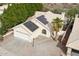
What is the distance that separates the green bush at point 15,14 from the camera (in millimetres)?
3486

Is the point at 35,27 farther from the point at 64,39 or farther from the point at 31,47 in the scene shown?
the point at 64,39

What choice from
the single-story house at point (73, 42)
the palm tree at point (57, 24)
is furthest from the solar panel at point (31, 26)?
the single-story house at point (73, 42)

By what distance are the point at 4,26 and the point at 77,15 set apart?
944 mm

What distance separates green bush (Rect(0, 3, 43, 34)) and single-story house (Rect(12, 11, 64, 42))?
0.19 ft

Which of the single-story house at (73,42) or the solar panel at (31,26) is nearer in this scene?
the single-story house at (73,42)

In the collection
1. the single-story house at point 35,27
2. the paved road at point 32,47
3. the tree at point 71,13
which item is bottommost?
the paved road at point 32,47

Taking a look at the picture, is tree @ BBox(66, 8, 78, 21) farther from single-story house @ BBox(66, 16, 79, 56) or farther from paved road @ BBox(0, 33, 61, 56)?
paved road @ BBox(0, 33, 61, 56)

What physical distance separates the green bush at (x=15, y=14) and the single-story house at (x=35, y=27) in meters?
0.06

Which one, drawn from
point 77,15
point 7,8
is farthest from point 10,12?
point 77,15

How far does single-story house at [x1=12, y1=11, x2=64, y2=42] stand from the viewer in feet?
11.4

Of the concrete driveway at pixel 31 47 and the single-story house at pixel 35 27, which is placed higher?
the single-story house at pixel 35 27

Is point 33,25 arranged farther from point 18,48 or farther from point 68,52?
point 68,52

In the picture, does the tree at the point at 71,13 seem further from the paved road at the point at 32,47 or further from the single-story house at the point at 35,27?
the paved road at the point at 32,47

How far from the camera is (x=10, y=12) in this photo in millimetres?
3496
